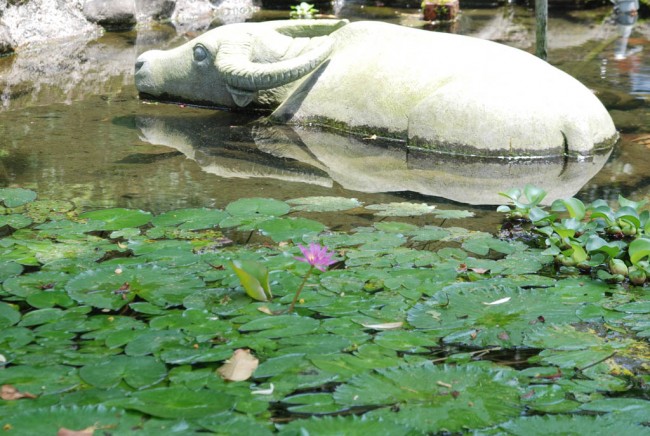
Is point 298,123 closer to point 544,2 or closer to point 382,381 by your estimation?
point 544,2

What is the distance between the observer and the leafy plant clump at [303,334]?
1978 millimetres

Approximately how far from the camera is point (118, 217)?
139 inches

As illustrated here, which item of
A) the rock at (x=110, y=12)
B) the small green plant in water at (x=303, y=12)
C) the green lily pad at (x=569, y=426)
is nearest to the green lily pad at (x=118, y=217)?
the green lily pad at (x=569, y=426)

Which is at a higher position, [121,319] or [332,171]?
[121,319]

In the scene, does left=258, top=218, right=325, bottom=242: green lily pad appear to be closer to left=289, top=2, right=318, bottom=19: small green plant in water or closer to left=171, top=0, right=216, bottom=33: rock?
left=171, top=0, right=216, bottom=33: rock

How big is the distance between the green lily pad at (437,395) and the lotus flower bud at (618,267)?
918mm

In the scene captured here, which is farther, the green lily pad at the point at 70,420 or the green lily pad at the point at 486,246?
the green lily pad at the point at 486,246

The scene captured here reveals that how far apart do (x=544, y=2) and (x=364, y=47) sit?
6.60ft

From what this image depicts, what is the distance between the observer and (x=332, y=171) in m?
4.70

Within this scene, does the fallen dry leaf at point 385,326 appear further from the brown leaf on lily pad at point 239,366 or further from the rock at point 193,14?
the rock at point 193,14

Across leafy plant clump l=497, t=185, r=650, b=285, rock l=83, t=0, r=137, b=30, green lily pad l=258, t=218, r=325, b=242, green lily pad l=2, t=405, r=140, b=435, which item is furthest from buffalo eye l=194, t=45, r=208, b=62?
rock l=83, t=0, r=137, b=30

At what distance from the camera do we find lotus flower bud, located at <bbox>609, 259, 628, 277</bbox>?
2.91 meters

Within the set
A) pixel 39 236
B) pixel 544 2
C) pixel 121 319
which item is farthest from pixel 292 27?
pixel 121 319

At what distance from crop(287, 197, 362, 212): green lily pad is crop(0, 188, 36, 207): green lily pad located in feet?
3.87
